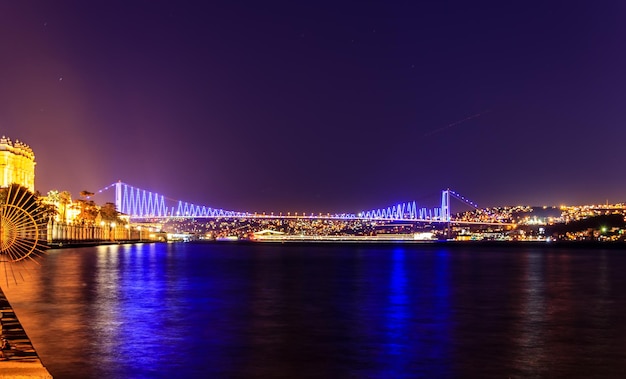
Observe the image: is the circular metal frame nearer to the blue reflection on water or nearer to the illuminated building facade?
the blue reflection on water

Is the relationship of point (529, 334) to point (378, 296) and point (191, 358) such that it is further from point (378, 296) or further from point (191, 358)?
point (378, 296)

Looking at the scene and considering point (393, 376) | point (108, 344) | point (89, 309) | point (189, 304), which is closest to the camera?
point (393, 376)

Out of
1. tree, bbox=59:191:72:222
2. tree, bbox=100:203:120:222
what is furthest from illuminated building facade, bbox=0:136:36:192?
tree, bbox=100:203:120:222

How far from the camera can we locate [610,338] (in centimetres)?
1753

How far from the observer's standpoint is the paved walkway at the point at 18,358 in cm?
916

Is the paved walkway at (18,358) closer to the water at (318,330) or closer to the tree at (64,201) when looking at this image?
the water at (318,330)

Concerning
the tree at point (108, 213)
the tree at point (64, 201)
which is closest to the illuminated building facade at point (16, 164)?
the tree at point (64, 201)

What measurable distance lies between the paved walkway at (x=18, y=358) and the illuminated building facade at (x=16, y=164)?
114628mm

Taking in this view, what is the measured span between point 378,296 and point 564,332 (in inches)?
428

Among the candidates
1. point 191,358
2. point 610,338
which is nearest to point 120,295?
point 191,358

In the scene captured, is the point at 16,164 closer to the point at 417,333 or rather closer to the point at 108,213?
the point at 108,213

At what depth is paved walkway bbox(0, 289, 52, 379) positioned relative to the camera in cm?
916

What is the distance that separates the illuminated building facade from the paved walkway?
376 feet

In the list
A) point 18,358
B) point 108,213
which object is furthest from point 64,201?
point 18,358
